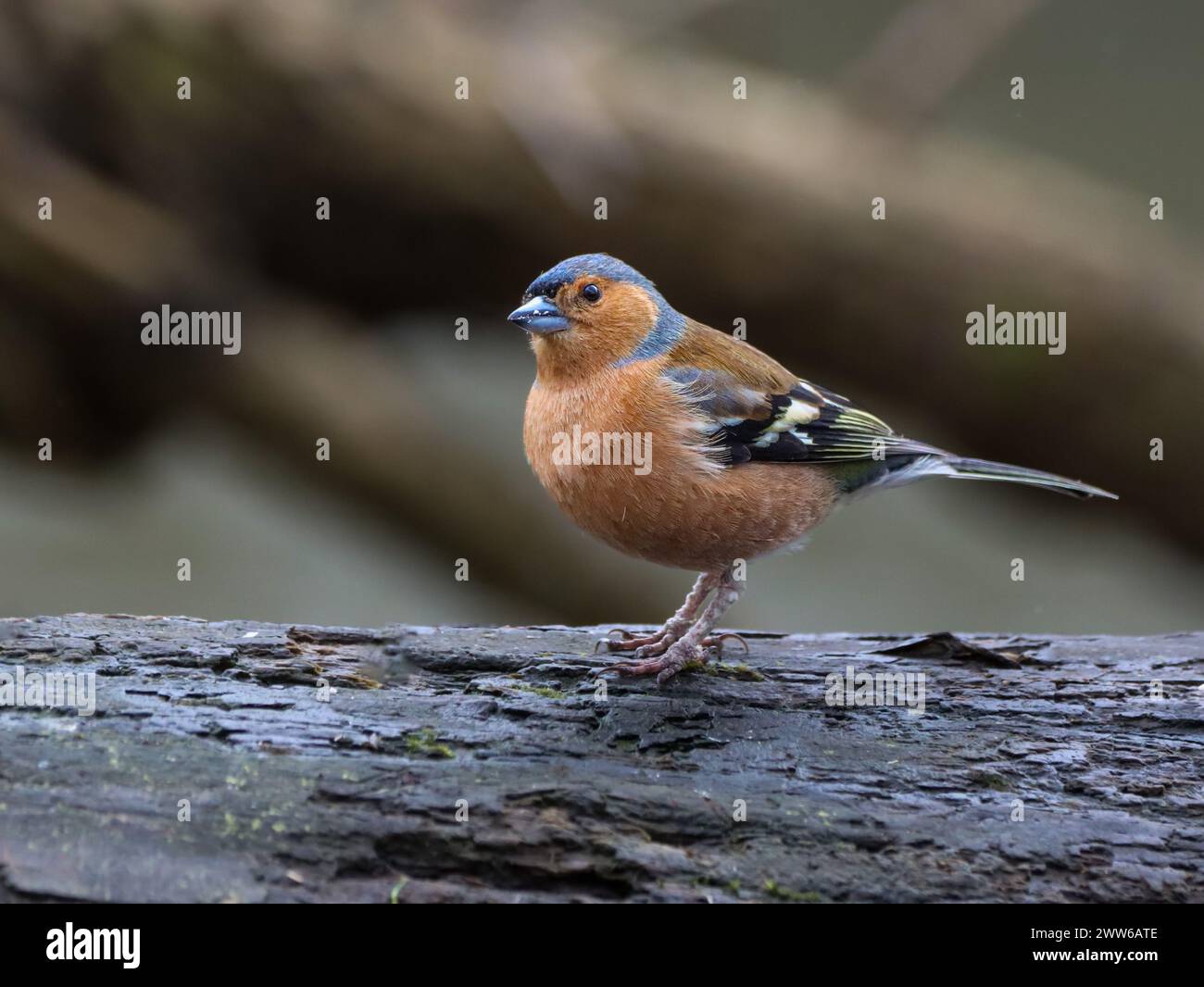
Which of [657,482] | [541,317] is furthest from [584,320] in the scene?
[657,482]

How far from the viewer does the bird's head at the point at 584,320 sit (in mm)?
5102

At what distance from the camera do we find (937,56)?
25.4 feet

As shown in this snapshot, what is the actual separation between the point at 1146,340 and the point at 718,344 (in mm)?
3551

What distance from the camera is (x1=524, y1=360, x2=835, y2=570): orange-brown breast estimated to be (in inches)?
186

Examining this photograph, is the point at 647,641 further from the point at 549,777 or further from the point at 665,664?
the point at 549,777

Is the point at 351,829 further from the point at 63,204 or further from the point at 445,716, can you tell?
the point at 63,204

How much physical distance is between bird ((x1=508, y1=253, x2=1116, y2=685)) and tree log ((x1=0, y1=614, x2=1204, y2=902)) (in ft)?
1.78

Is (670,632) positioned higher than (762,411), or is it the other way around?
(762,411)

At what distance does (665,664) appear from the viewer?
4.82 metres

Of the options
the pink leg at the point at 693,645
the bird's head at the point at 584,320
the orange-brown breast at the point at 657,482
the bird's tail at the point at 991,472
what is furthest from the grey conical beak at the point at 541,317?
the bird's tail at the point at 991,472

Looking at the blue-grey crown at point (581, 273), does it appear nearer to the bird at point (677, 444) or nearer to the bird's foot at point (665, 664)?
the bird at point (677, 444)

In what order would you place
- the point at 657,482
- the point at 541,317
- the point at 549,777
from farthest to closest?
the point at 541,317
the point at 657,482
the point at 549,777

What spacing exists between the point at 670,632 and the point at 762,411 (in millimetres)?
1090

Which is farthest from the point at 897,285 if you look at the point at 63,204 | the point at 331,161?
the point at 63,204
